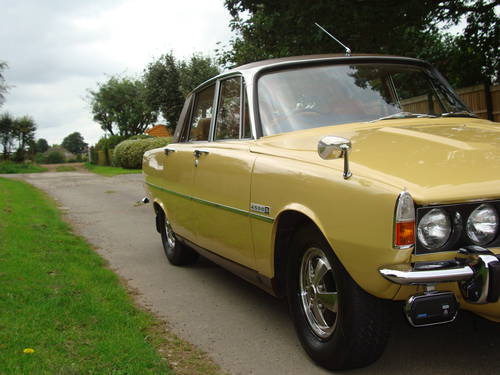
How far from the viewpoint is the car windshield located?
3.96 m

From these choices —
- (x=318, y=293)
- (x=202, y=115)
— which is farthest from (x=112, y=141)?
(x=318, y=293)


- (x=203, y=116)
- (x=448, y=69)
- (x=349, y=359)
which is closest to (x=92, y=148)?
(x=448, y=69)

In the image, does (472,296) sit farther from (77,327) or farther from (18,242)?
(18,242)

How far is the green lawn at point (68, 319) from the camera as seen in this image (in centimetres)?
326

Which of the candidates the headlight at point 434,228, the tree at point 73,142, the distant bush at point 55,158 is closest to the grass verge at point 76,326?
the headlight at point 434,228

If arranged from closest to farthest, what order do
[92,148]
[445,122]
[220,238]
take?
Result: [445,122] → [220,238] → [92,148]

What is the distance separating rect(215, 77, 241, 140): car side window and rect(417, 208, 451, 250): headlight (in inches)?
82.1

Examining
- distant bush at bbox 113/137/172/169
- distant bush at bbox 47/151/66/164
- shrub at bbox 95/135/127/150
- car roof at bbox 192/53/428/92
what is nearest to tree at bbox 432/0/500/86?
car roof at bbox 192/53/428/92

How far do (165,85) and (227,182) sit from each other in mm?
27108

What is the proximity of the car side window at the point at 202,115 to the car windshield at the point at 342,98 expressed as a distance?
104cm

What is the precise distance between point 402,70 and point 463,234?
2.31 meters

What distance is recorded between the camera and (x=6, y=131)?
4409 centimetres

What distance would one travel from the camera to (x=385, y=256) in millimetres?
2516

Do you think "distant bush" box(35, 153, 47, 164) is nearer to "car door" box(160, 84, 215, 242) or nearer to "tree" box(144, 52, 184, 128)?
"tree" box(144, 52, 184, 128)
